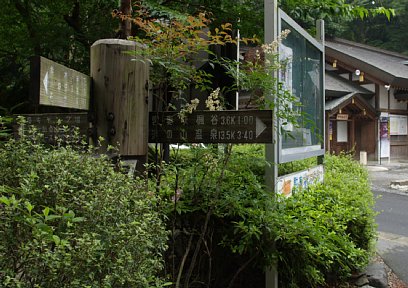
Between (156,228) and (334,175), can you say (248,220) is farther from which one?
(334,175)

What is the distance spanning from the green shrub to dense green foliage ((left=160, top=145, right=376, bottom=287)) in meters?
0.91

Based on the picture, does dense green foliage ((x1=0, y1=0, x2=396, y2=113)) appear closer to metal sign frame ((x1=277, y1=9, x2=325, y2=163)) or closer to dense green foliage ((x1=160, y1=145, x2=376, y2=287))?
metal sign frame ((x1=277, y1=9, x2=325, y2=163))

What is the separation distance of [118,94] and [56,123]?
48 centimetres

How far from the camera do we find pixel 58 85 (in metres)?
2.25

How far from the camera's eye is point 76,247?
1.36m

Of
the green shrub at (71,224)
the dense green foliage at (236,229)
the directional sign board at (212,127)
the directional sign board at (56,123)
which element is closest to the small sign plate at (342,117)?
the dense green foliage at (236,229)

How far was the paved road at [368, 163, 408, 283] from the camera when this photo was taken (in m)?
5.38

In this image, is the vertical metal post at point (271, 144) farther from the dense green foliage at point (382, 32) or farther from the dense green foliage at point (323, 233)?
the dense green foliage at point (382, 32)

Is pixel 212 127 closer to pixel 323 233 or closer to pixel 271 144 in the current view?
pixel 271 144

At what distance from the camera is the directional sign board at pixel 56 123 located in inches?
103

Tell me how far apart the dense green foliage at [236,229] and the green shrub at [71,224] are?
91 centimetres

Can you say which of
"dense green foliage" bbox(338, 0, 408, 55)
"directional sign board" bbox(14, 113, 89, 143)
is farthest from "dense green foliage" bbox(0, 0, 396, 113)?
"dense green foliage" bbox(338, 0, 408, 55)

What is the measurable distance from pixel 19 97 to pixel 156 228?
630 centimetres

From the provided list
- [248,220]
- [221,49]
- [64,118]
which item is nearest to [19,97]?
[221,49]
